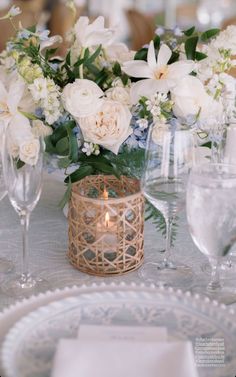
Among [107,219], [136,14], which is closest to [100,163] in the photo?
[107,219]

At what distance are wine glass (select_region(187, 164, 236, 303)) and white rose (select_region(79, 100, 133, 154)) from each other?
0.21 metres

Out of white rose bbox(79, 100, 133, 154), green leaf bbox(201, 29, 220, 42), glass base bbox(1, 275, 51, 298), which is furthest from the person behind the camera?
green leaf bbox(201, 29, 220, 42)

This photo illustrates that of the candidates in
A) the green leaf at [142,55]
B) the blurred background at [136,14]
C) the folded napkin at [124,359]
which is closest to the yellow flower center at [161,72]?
the green leaf at [142,55]

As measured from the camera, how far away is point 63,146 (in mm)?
1092

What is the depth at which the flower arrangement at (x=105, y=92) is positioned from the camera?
1.04m

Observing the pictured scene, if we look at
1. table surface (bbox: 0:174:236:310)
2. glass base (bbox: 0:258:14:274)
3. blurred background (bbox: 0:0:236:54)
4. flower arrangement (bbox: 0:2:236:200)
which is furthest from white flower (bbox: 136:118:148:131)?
blurred background (bbox: 0:0:236:54)

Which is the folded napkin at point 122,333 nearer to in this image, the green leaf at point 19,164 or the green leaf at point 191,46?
the green leaf at point 19,164

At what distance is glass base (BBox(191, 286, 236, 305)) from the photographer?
906mm

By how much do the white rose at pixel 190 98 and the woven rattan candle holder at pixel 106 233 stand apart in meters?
0.17

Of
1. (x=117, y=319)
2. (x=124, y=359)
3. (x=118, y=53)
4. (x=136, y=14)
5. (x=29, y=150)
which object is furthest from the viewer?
(x=136, y=14)

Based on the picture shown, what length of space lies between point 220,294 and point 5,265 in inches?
14.1

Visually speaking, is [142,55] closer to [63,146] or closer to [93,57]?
[93,57]

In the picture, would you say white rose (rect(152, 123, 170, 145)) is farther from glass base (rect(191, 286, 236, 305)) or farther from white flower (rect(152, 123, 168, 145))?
glass base (rect(191, 286, 236, 305))

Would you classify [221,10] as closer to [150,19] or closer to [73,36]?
[150,19]
